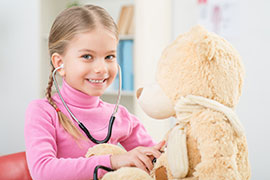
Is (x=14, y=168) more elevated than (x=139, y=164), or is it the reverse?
(x=139, y=164)

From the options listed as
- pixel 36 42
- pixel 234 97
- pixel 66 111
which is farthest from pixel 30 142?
pixel 36 42

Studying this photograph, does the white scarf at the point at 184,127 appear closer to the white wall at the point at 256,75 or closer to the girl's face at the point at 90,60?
the girl's face at the point at 90,60

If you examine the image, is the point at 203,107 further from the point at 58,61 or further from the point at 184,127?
A: the point at 58,61

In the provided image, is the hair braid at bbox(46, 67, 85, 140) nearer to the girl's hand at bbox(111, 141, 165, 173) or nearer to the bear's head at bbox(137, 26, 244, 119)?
the girl's hand at bbox(111, 141, 165, 173)

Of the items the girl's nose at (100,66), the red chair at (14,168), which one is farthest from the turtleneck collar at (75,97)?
the red chair at (14,168)

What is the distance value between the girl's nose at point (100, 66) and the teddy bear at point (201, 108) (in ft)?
1.15

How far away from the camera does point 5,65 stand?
286 cm

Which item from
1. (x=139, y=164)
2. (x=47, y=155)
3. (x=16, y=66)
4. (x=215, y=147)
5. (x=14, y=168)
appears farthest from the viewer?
(x=16, y=66)

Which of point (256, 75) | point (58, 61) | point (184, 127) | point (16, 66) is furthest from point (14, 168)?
point (16, 66)

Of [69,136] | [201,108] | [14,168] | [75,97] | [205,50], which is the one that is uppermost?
[205,50]

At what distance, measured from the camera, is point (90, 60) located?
3.31 feet

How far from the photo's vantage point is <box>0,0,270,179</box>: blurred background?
2109mm

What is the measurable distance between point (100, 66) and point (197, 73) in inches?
17.4

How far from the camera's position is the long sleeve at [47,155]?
844 millimetres
